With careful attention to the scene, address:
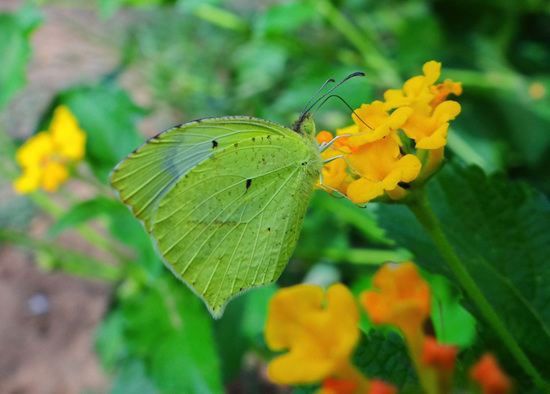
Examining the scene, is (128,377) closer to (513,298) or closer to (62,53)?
(513,298)

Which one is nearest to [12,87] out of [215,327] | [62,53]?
[215,327]

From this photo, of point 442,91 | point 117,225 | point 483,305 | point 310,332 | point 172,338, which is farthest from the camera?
point 117,225

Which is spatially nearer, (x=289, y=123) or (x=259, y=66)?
(x=289, y=123)

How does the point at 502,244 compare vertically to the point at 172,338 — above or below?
above

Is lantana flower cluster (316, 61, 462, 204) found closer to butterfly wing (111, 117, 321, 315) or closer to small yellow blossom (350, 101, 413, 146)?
small yellow blossom (350, 101, 413, 146)

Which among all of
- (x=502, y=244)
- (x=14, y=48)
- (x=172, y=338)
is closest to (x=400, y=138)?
(x=502, y=244)

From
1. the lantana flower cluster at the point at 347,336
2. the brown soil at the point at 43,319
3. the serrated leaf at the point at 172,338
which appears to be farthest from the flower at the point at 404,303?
the brown soil at the point at 43,319

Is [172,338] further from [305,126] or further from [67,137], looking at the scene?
[305,126]
